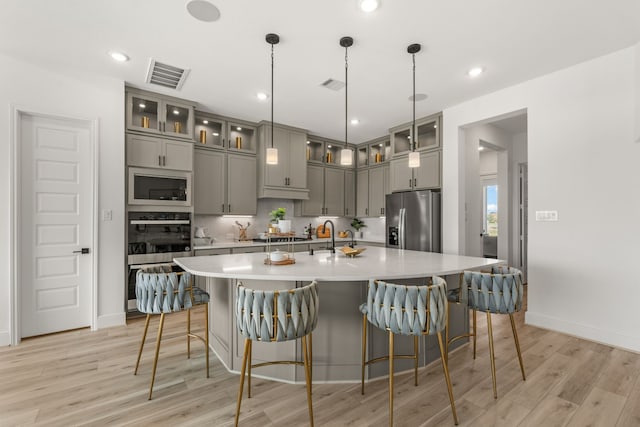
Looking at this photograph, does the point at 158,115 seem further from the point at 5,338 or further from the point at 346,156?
the point at 5,338

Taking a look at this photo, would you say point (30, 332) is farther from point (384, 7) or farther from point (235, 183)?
point (384, 7)

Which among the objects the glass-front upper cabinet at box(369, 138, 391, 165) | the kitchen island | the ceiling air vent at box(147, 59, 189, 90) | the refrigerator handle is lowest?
the kitchen island

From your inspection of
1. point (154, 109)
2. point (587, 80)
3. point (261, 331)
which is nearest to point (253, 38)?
point (154, 109)

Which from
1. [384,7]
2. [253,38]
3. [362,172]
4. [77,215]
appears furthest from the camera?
[362,172]

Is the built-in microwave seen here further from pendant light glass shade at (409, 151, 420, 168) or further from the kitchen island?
pendant light glass shade at (409, 151, 420, 168)

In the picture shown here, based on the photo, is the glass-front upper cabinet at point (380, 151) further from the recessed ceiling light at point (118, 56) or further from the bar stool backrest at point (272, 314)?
the bar stool backrest at point (272, 314)

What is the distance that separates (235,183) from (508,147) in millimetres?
4909

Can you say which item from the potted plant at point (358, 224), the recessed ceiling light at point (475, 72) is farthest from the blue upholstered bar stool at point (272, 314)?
the potted plant at point (358, 224)

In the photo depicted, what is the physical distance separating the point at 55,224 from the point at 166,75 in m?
2.01

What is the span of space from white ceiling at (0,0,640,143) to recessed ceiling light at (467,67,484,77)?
60mm

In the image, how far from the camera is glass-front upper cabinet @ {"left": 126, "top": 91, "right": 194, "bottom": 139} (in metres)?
3.67

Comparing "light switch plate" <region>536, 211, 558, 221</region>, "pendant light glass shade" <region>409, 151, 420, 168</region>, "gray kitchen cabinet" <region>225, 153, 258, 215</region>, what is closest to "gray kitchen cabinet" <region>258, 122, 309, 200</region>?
"gray kitchen cabinet" <region>225, 153, 258, 215</region>

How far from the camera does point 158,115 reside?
3834mm

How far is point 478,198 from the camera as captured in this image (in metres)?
4.61
